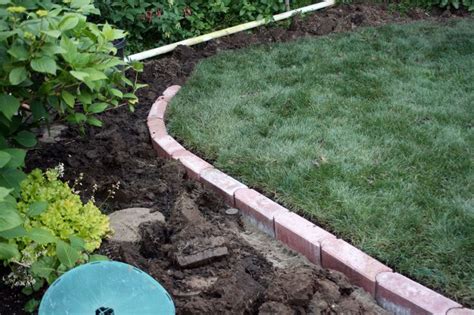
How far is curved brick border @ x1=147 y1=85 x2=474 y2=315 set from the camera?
2535mm

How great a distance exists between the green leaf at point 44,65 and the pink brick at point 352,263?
150 cm

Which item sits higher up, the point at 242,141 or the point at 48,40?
the point at 48,40

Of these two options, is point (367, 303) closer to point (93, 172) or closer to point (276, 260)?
point (276, 260)

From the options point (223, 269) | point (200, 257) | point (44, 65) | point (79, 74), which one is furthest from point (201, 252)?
point (44, 65)

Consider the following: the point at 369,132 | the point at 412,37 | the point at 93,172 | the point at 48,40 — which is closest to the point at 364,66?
the point at 412,37

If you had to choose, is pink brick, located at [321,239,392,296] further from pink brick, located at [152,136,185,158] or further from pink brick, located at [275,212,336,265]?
pink brick, located at [152,136,185,158]

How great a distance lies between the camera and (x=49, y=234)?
242cm

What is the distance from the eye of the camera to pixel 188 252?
9.76 ft

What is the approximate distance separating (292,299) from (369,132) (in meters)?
1.74

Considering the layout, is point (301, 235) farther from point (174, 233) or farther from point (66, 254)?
point (66, 254)

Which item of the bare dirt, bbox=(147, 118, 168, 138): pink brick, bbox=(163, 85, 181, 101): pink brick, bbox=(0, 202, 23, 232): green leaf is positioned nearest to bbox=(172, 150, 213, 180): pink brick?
the bare dirt

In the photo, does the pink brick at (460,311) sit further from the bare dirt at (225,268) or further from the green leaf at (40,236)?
the green leaf at (40,236)

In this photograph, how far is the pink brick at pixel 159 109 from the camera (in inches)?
179

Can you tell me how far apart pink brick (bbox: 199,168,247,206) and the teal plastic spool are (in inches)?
48.0
